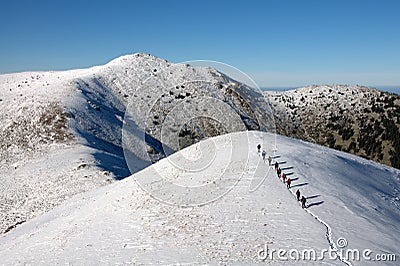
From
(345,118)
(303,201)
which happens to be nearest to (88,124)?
(303,201)

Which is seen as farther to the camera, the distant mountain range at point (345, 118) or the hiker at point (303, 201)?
the distant mountain range at point (345, 118)

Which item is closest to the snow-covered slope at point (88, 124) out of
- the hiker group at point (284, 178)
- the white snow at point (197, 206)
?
the white snow at point (197, 206)

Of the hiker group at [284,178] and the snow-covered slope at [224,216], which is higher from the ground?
the hiker group at [284,178]

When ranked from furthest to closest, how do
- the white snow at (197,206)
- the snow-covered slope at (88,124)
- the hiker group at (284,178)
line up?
1. the snow-covered slope at (88,124)
2. the hiker group at (284,178)
3. the white snow at (197,206)

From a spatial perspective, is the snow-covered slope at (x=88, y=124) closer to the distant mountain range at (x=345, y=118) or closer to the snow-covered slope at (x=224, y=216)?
the snow-covered slope at (x=224, y=216)

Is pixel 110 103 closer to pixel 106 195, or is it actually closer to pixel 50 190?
pixel 50 190

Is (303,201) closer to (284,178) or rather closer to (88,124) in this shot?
(284,178)

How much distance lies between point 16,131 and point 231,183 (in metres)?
50.3

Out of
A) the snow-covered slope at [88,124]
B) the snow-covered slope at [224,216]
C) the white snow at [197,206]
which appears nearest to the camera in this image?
the snow-covered slope at [224,216]

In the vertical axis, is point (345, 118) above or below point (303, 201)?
below

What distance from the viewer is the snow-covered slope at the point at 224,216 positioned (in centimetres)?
1688

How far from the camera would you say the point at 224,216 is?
20.2 metres

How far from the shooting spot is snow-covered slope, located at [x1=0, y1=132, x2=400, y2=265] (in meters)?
16.9

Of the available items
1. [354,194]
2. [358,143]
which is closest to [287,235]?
[354,194]
